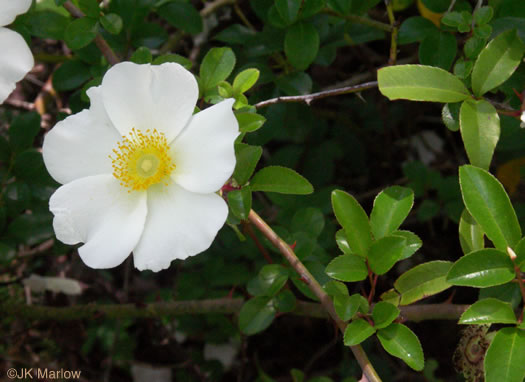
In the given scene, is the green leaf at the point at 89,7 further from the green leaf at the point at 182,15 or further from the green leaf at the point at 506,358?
the green leaf at the point at 506,358

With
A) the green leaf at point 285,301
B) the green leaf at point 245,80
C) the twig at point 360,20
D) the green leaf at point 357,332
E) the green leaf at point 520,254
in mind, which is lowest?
the green leaf at point 285,301

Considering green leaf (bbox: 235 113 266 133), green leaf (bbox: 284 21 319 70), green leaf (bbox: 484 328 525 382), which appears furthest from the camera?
green leaf (bbox: 284 21 319 70)

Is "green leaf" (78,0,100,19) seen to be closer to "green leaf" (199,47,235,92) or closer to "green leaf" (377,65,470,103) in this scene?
"green leaf" (199,47,235,92)

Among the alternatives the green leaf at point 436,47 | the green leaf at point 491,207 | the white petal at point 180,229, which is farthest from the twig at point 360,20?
the white petal at point 180,229

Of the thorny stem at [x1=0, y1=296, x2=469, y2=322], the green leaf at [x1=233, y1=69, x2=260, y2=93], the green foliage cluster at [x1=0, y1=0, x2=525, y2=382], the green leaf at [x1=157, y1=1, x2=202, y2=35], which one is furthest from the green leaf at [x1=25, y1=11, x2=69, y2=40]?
the thorny stem at [x1=0, y1=296, x2=469, y2=322]

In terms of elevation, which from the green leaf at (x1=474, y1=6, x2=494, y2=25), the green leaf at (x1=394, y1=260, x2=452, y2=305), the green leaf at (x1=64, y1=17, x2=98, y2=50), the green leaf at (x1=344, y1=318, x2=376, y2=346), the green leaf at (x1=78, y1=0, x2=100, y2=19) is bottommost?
the green leaf at (x1=394, y1=260, x2=452, y2=305)

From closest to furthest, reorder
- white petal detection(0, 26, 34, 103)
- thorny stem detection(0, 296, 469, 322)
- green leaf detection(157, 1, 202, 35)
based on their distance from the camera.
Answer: white petal detection(0, 26, 34, 103) < thorny stem detection(0, 296, 469, 322) < green leaf detection(157, 1, 202, 35)

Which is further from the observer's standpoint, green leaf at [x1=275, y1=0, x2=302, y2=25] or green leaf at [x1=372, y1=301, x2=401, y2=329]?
green leaf at [x1=275, y1=0, x2=302, y2=25]
